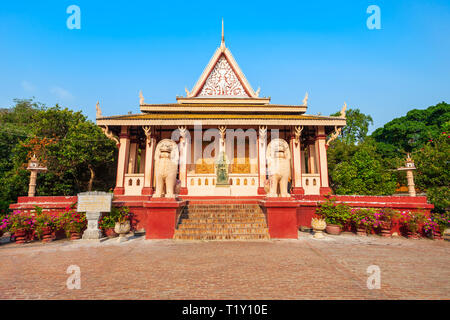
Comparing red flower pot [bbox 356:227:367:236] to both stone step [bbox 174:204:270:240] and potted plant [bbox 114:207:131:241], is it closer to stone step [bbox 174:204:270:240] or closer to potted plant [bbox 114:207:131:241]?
stone step [bbox 174:204:270:240]

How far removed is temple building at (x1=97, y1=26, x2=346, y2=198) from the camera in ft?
38.2

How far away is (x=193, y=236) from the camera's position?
730 cm

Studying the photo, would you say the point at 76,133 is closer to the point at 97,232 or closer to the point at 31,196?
the point at 31,196

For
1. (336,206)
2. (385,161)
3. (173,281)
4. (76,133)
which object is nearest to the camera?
(173,281)

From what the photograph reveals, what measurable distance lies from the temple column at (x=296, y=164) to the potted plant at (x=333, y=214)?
7.12 feet

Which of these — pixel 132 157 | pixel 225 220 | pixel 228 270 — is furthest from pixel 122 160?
pixel 228 270

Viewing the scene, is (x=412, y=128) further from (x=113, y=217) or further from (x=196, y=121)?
(x=113, y=217)

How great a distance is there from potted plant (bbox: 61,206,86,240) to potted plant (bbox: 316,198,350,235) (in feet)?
31.9

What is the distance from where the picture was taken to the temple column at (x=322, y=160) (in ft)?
38.8

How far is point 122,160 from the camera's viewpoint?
1198 centimetres

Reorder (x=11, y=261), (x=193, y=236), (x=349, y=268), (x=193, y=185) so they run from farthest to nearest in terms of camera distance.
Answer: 1. (x=193, y=185)
2. (x=193, y=236)
3. (x=11, y=261)
4. (x=349, y=268)

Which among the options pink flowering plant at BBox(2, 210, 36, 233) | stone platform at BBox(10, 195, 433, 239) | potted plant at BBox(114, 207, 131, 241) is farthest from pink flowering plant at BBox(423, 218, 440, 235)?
pink flowering plant at BBox(2, 210, 36, 233)

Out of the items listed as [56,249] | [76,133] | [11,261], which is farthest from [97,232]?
[76,133]

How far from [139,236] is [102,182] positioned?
14020 millimetres
